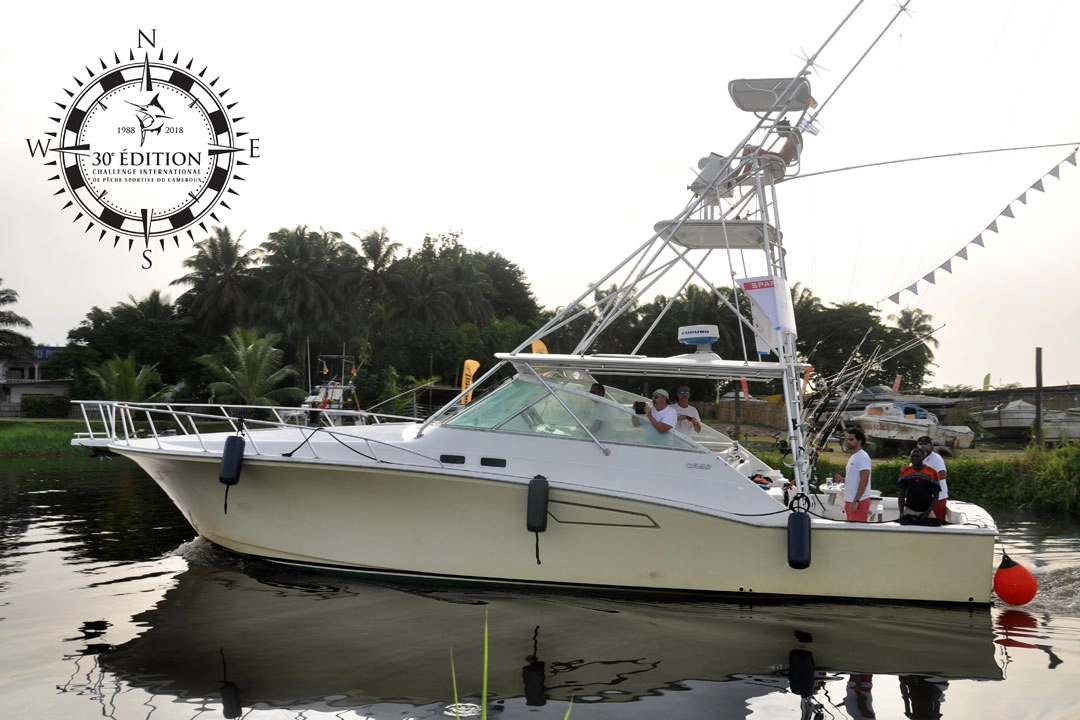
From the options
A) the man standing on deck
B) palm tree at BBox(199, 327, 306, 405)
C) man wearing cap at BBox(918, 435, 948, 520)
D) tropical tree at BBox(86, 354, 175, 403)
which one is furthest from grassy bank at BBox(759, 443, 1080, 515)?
tropical tree at BBox(86, 354, 175, 403)

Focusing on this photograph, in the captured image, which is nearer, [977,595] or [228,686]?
[228,686]

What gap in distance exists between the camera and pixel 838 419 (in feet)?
29.3

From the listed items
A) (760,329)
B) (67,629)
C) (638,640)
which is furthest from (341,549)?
(760,329)

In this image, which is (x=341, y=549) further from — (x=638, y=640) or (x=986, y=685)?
(x=986, y=685)

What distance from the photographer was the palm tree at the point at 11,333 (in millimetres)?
39969

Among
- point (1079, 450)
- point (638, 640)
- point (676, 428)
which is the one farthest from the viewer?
point (1079, 450)

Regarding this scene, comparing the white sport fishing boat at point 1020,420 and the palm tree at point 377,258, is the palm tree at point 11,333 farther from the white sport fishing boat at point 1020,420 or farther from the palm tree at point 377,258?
the white sport fishing boat at point 1020,420

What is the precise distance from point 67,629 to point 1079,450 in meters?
15.2

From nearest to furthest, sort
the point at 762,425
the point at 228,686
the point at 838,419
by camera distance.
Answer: the point at 228,686
the point at 838,419
the point at 762,425

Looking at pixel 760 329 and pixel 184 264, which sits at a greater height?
pixel 184 264

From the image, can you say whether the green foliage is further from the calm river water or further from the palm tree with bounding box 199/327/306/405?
the calm river water

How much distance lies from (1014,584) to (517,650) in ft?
14.7

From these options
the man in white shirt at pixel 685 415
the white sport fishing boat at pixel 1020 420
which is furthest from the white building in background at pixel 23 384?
the man in white shirt at pixel 685 415

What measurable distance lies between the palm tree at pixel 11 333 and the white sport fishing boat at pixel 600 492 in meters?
37.8
